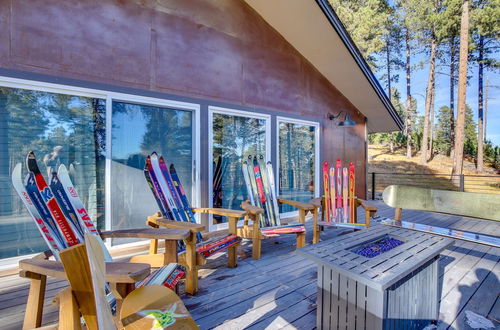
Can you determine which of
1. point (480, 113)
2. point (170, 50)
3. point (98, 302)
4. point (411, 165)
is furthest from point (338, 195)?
point (480, 113)

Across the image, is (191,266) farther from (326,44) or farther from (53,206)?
(326,44)

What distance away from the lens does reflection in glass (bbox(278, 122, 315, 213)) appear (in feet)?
15.2

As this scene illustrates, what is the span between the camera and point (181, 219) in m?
2.50

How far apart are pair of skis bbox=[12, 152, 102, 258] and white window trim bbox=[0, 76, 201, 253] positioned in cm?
115

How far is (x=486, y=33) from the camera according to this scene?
38.0 ft

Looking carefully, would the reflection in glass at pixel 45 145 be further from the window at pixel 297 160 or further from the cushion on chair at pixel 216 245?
the window at pixel 297 160

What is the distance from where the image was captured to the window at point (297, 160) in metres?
4.61

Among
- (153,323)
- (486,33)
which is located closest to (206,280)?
(153,323)

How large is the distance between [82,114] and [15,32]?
89 centimetres

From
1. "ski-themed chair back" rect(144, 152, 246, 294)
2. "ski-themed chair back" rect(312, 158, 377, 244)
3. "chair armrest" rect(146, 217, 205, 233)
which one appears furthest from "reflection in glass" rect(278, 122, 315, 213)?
"chair armrest" rect(146, 217, 205, 233)

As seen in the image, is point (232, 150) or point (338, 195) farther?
point (232, 150)

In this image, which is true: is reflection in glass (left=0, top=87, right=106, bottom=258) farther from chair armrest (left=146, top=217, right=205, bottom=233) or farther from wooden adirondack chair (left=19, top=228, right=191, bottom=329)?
wooden adirondack chair (left=19, top=228, right=191, bottom=329)

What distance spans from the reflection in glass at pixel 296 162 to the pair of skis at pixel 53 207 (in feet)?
10.9

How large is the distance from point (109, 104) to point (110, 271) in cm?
236
